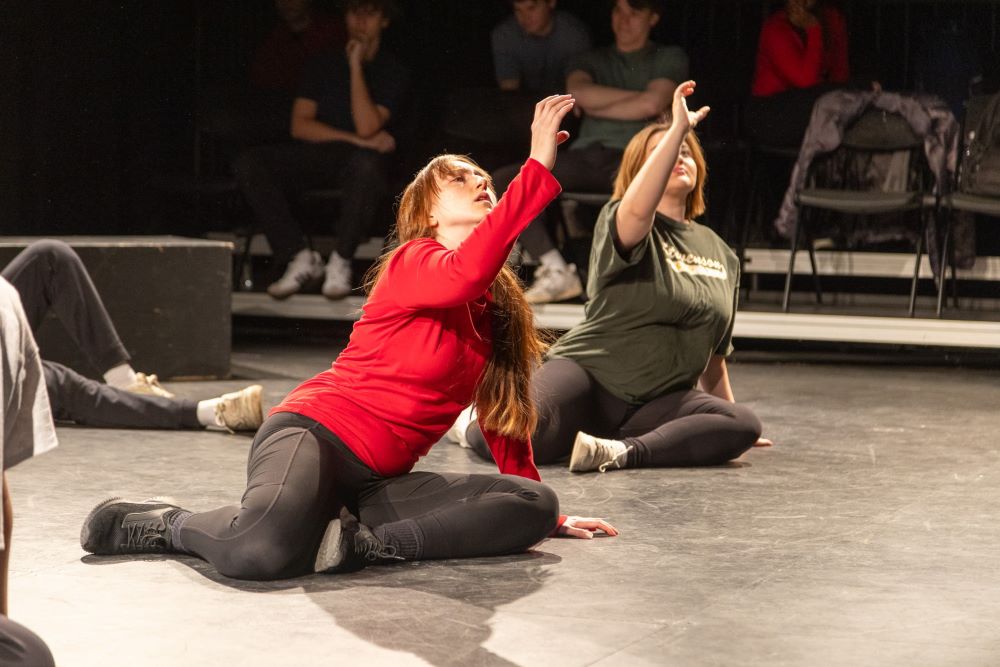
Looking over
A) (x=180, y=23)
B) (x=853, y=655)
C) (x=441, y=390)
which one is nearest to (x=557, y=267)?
(x=180, y=23)

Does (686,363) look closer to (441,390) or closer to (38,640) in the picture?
(441,390)

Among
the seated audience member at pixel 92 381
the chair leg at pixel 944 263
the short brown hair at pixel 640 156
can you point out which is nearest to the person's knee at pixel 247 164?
the seated audience member at pixel 92 381

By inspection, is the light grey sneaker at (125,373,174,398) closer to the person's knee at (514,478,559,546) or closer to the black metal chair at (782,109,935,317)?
the person's knee at (514,478,559,546)

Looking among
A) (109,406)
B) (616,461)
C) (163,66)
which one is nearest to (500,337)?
(616,461)

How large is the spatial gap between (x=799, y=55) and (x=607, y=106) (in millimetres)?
950

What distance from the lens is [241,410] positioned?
14.0ft

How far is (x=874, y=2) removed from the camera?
24.5 feet

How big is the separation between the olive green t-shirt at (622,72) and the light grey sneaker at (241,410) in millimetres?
2645

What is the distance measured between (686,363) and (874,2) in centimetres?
416

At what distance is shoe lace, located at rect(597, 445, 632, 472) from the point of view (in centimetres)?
377

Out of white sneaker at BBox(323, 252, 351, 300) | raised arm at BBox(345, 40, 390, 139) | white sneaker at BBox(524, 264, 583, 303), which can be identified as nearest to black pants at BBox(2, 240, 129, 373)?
white sneaker at BBox(323, 252, 351, 300)

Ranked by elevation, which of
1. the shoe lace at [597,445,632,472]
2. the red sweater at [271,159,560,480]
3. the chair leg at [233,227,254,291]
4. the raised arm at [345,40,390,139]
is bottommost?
the chair leg at [233,227,254,291]

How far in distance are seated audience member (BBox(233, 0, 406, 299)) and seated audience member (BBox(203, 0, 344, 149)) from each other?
0.24 metres

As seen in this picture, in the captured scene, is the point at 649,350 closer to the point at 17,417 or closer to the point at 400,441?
the point at 400,441
